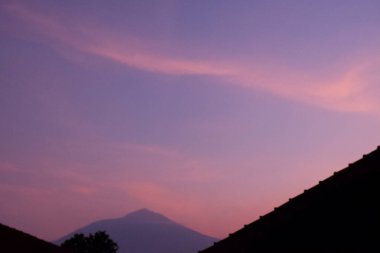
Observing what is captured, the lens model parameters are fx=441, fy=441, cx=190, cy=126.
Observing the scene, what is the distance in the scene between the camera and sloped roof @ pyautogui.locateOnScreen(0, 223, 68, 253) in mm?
23031

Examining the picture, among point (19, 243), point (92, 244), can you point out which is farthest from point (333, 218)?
point (92, 244)

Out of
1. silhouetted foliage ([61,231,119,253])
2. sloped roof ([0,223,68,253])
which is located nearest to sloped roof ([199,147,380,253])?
sloped roof ([0,223,68,253])

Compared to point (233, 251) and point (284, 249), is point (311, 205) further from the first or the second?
point (233, 251)

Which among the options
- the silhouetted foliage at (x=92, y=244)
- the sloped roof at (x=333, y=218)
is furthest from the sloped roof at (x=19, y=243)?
the silhouetted foliage at (x=92, y=244)

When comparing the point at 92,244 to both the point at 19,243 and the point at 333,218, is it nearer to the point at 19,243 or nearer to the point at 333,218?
the point at 19,243

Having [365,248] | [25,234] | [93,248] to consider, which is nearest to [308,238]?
[365,248]

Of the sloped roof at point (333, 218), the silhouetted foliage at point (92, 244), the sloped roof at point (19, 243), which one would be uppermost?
the silhouetted foliage at point (92, 244)

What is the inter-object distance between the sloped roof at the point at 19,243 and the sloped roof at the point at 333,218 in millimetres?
16279

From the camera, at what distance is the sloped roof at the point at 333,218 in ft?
30.9

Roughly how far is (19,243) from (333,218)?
19212mm

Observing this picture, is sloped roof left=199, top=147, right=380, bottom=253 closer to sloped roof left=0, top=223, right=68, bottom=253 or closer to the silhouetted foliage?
sloped roof left=0, top=223, right=68, bottom=253

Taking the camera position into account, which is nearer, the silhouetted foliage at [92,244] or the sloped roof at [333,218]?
the sloped roof at [333,218]

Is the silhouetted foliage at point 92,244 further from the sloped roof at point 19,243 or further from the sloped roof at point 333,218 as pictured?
the sloped roof at point 333,218

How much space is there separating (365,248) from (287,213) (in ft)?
6.87
